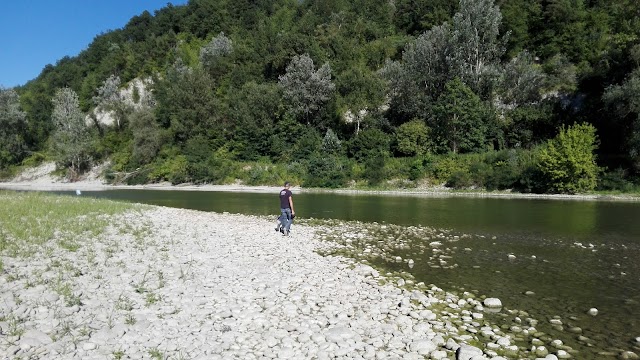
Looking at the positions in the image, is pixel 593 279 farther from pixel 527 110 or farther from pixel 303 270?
pixel 527 110

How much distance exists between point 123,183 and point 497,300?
85038 millimetres

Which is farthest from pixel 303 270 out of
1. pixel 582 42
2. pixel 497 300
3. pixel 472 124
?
pixel 582 42

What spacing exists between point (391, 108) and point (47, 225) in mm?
62101

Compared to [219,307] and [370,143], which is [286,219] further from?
[370,143]

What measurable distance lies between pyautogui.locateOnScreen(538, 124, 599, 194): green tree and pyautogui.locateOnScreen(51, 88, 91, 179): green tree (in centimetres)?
9090

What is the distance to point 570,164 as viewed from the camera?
148ft

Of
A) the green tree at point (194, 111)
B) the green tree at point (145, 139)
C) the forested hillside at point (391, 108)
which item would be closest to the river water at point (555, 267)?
the forested hillside at point (391, 108)

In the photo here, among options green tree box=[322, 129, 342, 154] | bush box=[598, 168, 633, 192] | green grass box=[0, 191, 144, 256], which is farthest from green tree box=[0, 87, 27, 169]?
bush box=[598, 168, 633, 192]

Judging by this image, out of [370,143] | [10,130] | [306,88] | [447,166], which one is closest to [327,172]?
[370,143]

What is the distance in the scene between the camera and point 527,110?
5875 centimetres

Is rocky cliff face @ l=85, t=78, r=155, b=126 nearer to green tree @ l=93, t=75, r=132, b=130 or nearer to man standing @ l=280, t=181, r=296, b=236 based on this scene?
green tree @ l=93, t=75, r=132, b=130

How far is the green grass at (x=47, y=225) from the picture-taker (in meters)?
12.7

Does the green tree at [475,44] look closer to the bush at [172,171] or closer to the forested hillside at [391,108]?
the forested hillside at [391,108]

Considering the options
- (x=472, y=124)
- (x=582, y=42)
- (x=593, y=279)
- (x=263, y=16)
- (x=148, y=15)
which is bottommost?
(x=593, y=279)
